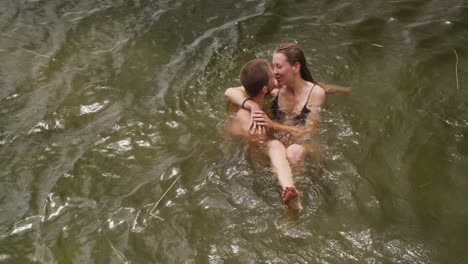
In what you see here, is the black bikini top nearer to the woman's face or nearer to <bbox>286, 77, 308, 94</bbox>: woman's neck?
<bbox>286, 77, 308, 94</bbox>: woman's neck

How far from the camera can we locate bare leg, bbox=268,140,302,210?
3.80 meters

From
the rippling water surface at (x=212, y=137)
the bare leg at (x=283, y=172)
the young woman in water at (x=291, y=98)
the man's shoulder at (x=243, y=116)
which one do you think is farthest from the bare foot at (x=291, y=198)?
the man's shoulder at (x=243, y=116)

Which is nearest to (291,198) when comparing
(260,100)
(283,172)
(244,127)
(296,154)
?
(283,172)

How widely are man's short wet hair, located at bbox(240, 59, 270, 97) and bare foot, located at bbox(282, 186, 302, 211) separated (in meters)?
1.32

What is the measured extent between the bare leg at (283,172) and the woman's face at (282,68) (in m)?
0.76

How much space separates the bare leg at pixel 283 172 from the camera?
150 inches

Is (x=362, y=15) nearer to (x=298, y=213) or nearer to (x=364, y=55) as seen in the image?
(x=364, y=55)

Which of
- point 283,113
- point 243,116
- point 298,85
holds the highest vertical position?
point 298,85

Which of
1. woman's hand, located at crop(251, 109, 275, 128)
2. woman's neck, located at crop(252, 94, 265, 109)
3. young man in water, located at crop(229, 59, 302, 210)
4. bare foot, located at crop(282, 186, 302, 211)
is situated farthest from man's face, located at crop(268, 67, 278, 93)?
bare foot, located at crop(282, 186, 302, 211)

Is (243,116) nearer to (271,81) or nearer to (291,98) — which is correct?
(271,81)

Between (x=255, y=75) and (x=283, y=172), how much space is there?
1.10m

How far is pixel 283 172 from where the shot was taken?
4094 mm

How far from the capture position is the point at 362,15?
7027 millimetres

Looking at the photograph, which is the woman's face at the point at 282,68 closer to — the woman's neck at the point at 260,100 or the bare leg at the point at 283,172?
the woman's neck at the point at 260,100
